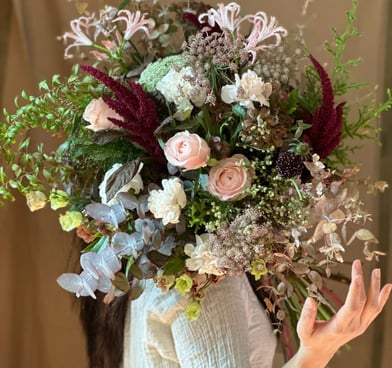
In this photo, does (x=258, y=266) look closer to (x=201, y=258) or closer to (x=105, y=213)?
(x=201, y=258)

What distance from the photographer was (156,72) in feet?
3.22

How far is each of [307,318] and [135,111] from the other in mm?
392

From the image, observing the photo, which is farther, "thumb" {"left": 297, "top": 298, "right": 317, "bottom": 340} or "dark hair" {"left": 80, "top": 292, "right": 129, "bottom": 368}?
"dark hair" {"left": 80, "top": 292, "right": 129, "bottom": 368}

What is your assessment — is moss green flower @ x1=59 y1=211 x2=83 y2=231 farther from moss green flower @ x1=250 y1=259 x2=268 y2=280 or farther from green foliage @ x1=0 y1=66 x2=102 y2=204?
moss green flower @ x1=250 y1=259 x2=268 y2=280

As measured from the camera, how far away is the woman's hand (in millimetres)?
868

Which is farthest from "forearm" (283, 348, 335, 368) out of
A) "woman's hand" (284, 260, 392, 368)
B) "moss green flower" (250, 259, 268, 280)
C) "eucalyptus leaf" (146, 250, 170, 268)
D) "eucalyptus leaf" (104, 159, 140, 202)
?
"eucalyptus leaf" (104, 159, 140, 202)

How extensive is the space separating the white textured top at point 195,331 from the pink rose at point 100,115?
0.91ft

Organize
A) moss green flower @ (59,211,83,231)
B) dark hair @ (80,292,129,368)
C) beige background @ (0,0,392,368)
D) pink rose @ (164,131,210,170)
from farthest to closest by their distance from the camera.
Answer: beige background @ (0,0,392,368), dark hair @ (80,292,129,368), moss green flower @ (59,211,83,231), pink rose @ (164,131,210,170)

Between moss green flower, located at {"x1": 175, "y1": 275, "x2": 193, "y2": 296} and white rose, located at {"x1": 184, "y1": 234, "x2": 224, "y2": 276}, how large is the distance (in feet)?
0.06

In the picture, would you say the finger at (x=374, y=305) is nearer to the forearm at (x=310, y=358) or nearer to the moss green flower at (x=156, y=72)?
the forearm at (x=310, y=358)

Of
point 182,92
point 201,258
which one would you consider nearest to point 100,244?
point 201,258

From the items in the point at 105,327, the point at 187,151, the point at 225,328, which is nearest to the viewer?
the point at 187,151

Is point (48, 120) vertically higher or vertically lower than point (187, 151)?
higher

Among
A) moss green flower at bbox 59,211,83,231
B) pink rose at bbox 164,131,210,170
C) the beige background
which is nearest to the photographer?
pink rose at bbox 164,131,210,170
